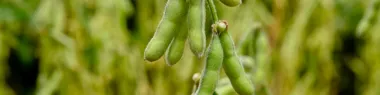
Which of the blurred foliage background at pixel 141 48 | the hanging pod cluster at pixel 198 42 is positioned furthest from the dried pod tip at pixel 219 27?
the blurred foliage background at pixel 141 48

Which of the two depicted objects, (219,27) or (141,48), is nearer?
(219,27)

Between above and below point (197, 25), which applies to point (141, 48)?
above

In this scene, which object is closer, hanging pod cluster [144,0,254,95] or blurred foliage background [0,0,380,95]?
hanging pod cluster [144,0,254,95]

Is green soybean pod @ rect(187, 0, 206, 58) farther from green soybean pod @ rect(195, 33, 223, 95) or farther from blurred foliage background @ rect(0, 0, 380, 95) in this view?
blurred foliage background @ rect(0, 0, 380, 95)

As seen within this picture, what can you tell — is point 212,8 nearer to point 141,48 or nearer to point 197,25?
point 197,25

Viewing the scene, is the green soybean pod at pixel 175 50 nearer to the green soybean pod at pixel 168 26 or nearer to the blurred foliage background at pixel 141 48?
the green soybean pod at pixel 168 26

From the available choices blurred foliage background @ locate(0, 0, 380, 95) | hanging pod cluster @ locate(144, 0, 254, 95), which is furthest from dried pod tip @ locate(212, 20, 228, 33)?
blurred foliage background @ locate(0, 0, 380, 95)

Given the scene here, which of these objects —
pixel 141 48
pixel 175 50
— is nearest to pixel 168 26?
pixel 175 50

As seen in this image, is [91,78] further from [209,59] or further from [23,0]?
[209,59]
